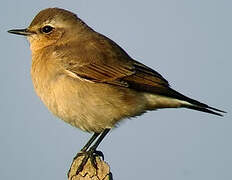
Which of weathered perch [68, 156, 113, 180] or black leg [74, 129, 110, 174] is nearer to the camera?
weathered perch [68, 156, 113, 180]

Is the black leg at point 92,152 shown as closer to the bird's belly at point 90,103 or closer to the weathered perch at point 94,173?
the weathered perch at point 94,173

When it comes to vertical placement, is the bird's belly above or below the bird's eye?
below

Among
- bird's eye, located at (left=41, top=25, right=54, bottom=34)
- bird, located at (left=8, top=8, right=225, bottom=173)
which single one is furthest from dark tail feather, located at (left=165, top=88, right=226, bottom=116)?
bird's eye, located at (left=41, top=25, right=54, bottom=34)

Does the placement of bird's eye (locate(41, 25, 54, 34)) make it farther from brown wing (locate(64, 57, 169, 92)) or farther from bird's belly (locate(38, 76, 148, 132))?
bird's belly (locate(38, 76, 148, 132))

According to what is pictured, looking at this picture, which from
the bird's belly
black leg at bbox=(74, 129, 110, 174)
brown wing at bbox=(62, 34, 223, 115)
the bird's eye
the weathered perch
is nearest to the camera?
the weathered perch

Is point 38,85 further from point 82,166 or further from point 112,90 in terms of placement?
point 82,166

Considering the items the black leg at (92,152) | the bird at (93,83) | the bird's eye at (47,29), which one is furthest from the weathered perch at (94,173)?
the bird's eye at (47,29)

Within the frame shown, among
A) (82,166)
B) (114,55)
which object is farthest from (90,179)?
(114,55)
